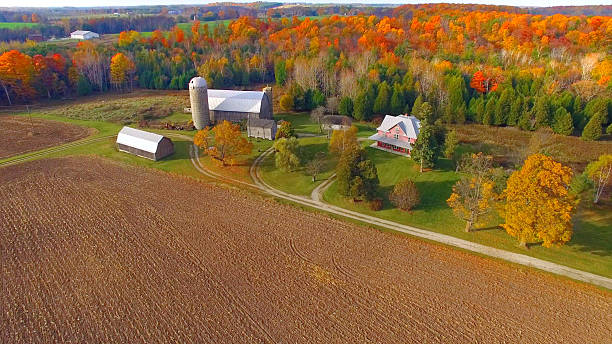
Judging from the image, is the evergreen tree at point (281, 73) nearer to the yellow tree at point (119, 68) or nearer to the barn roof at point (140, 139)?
the yellow tree at point (119, 68)

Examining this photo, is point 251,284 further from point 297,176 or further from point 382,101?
point 382,101

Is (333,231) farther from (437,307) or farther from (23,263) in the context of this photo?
Result: (23,263)

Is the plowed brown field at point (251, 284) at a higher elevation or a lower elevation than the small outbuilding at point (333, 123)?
lower

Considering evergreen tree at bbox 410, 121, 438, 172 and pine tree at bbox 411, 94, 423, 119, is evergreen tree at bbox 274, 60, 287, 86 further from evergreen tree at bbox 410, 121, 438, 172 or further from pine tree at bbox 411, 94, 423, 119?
evergreen tree at bbox 410, 121, 438, 172

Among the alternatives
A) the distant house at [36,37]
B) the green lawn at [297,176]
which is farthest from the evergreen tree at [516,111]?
the distant house at [36,37]

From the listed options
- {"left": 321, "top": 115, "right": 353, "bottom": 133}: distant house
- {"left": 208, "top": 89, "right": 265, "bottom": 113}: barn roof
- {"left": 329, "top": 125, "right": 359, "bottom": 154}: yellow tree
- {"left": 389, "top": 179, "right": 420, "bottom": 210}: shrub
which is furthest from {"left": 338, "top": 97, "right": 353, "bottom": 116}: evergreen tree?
{"left": 389, "top": 179, "right": 420, "bottom": 210}: shrub
